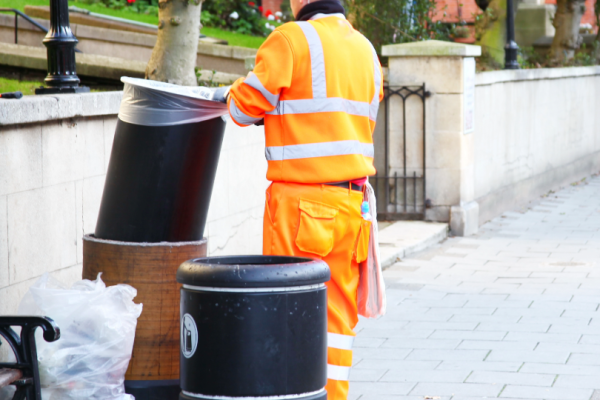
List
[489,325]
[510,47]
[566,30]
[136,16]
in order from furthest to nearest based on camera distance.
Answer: [136,16], [566,30], [510,47], [489,325]

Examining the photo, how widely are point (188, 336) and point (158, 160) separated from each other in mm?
992

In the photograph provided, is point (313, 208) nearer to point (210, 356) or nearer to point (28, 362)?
point (210, 356)

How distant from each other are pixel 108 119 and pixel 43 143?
732 mm

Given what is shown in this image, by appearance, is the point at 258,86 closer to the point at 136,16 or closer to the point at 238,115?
the point at 238,115

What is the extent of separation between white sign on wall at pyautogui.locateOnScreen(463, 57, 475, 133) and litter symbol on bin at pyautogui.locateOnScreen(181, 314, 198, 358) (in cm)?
732

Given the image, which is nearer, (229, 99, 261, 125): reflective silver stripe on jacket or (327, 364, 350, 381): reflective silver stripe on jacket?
(229, 99, 261, 125): reflective silver stripe on jacket

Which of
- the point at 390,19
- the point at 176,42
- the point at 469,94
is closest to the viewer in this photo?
the point at 176,42

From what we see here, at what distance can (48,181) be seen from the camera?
474 centimetres

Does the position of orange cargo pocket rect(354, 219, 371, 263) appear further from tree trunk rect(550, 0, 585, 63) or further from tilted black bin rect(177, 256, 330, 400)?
tree trunk rect(550, 0, 585, 63)

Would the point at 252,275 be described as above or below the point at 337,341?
above

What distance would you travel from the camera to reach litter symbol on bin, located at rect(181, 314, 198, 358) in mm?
3115

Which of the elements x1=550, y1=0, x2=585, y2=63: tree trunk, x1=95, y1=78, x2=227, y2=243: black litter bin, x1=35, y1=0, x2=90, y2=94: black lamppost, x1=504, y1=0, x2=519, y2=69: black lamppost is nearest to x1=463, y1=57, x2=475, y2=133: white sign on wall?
x1=504, y1=0, x2=519, y2=69: black lamppost

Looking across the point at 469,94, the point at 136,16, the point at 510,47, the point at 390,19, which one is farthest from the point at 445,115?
the point at 136,16

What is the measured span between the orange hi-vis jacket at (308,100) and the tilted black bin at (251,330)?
2.73ft
